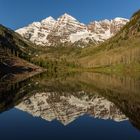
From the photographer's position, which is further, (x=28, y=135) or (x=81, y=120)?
(x=81, y=120)

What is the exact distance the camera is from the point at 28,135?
4284 centimetres

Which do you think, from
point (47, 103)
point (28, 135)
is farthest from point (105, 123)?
point (47, 103)

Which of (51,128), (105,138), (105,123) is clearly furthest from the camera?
(105,123)

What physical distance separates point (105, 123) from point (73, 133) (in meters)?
9.21

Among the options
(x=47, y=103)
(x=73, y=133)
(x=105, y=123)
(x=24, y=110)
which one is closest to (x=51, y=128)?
(x=73, y=133)

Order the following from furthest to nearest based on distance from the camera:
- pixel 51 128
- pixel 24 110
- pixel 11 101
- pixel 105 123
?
pixel 11 101
pixel 24 110
pixel 105 123
pixel 51 128

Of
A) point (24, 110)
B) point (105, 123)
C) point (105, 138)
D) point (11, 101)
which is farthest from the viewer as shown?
point (11, 101)

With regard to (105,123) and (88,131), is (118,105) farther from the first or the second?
(88,131)

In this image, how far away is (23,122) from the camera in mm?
53188

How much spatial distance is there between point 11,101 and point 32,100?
5880 mm

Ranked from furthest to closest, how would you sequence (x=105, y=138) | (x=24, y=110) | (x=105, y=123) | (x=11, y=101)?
(x=11, y=101) < (x=24, y=110) < (x=105, y=123) < (x=105, y=138)

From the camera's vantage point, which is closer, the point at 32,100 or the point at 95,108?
the point at 95,108

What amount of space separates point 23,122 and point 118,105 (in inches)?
944

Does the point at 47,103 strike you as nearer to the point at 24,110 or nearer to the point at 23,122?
the point at 24,110
